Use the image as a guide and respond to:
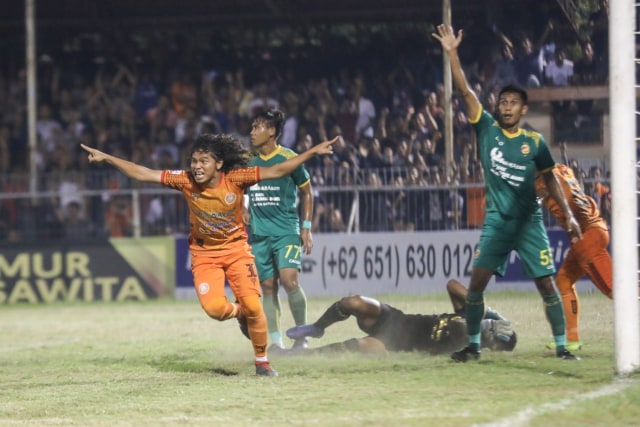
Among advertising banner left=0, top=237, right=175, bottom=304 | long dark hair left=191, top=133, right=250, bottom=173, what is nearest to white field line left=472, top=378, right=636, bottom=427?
long dark hair left=191, top=133, right=250, bottom=173

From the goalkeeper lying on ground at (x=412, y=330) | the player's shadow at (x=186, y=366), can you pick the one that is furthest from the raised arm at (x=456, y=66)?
the player's shadow at (x=186, y=366)

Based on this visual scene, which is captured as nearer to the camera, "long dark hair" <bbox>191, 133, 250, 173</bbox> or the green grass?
the green grass

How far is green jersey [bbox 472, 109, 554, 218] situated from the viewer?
32.2 ft

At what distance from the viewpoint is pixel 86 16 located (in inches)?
984

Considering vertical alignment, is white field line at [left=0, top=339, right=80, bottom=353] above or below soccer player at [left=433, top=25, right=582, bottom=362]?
below

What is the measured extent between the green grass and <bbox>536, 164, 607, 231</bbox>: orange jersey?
3.92 ft

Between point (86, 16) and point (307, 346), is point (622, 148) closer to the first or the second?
point (307, 346)

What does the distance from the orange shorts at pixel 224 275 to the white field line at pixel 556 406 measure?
309 cm

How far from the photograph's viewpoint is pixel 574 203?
11031 mm

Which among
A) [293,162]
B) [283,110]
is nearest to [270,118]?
[293,162]

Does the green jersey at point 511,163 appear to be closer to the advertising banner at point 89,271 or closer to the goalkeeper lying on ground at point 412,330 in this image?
the goalkeeper lying on ground at point 412,330

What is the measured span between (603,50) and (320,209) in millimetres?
7023

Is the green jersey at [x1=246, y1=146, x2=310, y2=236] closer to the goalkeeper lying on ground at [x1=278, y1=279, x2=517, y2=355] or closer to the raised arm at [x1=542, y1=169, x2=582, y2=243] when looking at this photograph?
the goalkeeper lying on ground at [x1=278, y1=279, x2=517, y2=355]

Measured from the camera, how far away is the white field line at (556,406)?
6.88 metres
